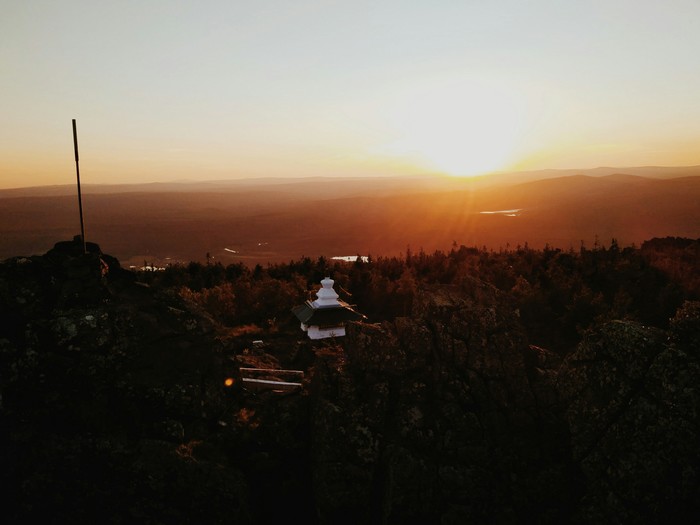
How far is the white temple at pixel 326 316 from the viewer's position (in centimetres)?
1867

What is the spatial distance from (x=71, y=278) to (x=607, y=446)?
10.5 meters

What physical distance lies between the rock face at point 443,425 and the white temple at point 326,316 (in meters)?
8.17

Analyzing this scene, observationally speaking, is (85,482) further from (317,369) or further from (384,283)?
(384,283)

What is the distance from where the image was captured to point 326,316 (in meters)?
18.9

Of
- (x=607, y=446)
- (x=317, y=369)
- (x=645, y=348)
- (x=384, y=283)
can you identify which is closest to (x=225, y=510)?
(x=317, y=369)

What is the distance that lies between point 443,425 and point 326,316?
10248mm

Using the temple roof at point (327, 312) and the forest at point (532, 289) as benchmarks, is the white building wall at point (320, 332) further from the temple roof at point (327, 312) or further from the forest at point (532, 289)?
the forest at point (532, 289)

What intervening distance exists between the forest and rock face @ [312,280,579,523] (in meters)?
8.93

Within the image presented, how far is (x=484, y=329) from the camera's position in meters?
10.2

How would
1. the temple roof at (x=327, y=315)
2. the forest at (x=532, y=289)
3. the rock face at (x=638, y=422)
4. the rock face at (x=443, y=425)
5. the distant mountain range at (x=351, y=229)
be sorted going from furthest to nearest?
the distant mountain range at (x=351, y=229) → the forest at (x=532, y=289) → the temple roof at (x=327, y=315) → the rock face at (x=443, y=425) → the rock face at (x=638, y=422)

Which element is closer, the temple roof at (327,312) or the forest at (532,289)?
the temple roof at (327,312)

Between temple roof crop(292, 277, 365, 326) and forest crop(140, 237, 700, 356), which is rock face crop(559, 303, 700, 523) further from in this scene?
temple roof crop(292, 277, 365, 326)

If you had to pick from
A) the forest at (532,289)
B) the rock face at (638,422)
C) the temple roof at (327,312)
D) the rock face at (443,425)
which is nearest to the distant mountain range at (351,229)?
the forest at (532,289)

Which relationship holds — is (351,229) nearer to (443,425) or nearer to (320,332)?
(320,332)
